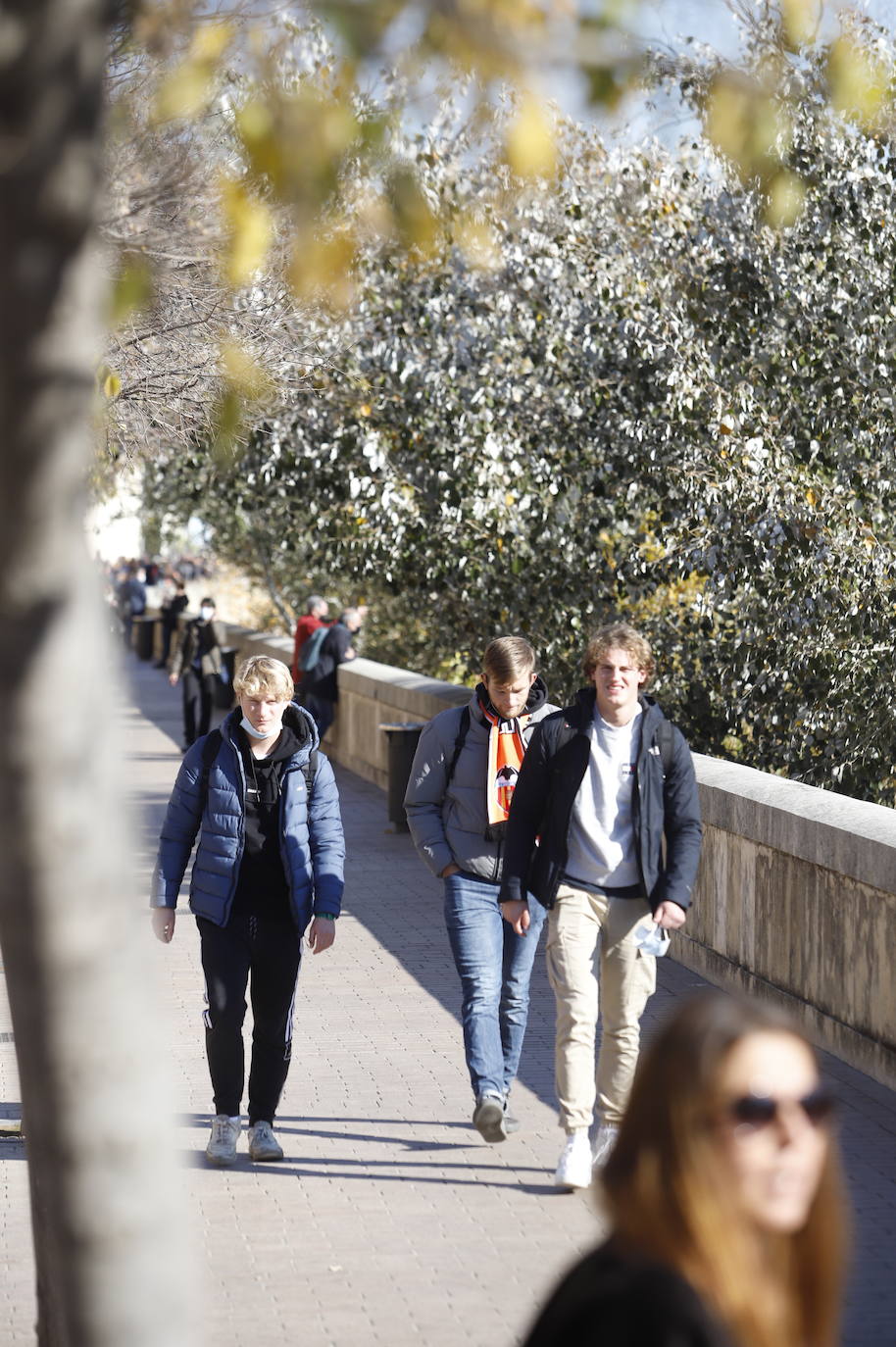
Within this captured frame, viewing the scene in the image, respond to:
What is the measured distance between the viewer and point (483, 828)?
6.77 m

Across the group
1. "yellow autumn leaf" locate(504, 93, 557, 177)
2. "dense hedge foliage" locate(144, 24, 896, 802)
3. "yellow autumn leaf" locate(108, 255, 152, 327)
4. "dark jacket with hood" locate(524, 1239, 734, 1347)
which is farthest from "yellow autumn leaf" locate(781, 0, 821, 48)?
"dense hedge foliage" locate(144, 24, 896, 802)

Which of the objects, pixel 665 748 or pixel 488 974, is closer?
pixel 665 748

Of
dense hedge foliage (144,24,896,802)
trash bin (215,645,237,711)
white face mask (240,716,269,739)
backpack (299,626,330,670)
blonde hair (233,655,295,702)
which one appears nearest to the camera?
blonde hair (233,655,295,702)

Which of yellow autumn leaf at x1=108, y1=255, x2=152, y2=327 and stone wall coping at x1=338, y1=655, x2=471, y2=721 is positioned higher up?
yellow autumn leaf at x1=108, y1=255, x2=152, y2=327

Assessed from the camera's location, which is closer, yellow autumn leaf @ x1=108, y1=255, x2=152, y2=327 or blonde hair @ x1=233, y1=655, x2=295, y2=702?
yellow autumn leaf @ x1=108, y1=255, x2=152, y2=327

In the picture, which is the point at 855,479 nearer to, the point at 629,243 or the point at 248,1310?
the point at 629,243

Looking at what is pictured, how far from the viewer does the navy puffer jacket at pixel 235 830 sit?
639cm

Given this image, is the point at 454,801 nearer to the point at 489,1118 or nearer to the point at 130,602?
the point at 489,1118

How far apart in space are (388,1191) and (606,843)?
4.51 ft

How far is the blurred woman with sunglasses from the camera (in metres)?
2.03

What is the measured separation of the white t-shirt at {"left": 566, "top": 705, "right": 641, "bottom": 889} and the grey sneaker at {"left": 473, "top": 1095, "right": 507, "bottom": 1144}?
895 millimetres

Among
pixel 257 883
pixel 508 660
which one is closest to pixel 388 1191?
pixel 257 883

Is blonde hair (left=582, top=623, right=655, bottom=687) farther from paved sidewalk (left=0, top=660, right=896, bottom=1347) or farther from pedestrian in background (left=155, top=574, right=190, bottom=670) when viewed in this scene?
pedestrian in background (left=155, top=574, right=190, bottom=670)

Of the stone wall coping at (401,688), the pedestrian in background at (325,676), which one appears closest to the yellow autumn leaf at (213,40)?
the stone wall coping at (401,688)
